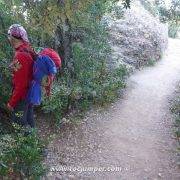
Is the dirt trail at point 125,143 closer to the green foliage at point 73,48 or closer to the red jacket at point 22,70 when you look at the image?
the green foliage at point 73,48

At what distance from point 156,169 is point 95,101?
9.82ft

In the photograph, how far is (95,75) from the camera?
9125 millimetres

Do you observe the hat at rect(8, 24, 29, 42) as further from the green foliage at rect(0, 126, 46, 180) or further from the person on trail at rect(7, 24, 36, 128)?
the green foliage at rect(0, 126, 46, 180)

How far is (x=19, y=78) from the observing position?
4633 millimetres

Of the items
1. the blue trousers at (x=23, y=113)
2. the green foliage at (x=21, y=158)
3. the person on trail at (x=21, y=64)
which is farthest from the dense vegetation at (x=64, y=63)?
the person on trail at (x=21, y=64)

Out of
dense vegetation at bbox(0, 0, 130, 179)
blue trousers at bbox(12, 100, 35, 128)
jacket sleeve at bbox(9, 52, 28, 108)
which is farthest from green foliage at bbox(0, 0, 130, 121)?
blue trousers at bbox(12, 100, 35, 128)

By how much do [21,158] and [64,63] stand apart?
4899 millimetres

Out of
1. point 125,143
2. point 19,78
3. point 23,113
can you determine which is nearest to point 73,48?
point 125,143

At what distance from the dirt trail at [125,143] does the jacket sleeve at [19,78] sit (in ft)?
3.82

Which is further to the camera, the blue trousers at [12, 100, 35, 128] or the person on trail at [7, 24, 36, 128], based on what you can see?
the blue trousers at [12, 100, 35, 128]

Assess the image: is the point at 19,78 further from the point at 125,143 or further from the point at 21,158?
the point at 125,143

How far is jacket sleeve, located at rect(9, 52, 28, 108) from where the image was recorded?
14.8 feet

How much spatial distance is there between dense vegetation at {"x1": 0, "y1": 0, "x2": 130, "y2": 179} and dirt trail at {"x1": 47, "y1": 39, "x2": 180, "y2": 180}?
534 mm

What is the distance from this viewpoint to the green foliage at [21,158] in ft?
13.4
